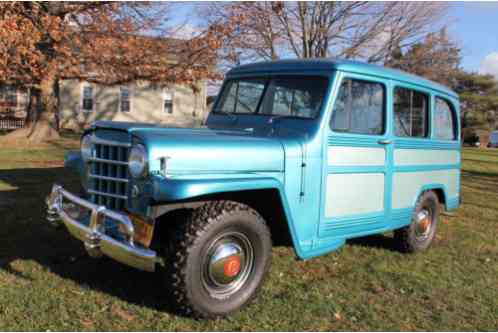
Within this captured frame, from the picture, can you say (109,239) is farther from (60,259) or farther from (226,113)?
(226,113)

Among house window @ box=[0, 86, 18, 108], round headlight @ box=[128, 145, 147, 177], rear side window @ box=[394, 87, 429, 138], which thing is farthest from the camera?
house window @ box=[0, 86, 18, 108]

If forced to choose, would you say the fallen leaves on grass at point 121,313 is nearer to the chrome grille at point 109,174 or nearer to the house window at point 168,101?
the chrome grille at point 109,174

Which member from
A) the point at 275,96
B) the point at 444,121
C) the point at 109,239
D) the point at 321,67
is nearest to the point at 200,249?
the point at 109,239

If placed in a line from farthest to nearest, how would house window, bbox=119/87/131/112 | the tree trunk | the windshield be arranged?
1. house window, bbox=119/87/131/112
2. the tree trunk
3. the windshield

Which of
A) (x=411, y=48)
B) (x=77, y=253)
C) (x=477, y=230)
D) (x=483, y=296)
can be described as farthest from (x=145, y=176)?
(x=411, y=48)

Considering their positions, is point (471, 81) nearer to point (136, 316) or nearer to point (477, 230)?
point (477, 230)

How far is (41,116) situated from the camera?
Result: 1819 centimetres

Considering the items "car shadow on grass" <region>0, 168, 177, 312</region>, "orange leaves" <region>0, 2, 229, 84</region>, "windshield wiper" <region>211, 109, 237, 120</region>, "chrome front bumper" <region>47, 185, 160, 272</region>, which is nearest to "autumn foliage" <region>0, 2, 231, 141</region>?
"orange leaves" <region>0, 2, 229, 84</region>

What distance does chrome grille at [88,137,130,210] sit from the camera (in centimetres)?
348

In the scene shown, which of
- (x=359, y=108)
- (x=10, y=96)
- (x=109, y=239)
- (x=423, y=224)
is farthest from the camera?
(x=10, y=96)

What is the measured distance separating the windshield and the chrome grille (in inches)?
61.5

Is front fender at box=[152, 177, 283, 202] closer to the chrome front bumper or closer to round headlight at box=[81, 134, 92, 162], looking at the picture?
the chrome front bumper

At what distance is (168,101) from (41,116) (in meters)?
10.5

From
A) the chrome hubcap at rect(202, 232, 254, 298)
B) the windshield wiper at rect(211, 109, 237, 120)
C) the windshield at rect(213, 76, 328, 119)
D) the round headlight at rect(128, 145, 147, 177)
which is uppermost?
the windshield at rect(213, 76, 328, 119)
